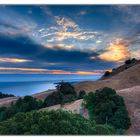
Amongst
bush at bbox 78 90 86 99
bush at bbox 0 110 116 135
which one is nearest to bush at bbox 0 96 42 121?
bush at bbox 0 110 116 135

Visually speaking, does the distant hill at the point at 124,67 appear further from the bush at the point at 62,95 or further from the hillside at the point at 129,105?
the bush at the point at 62,95

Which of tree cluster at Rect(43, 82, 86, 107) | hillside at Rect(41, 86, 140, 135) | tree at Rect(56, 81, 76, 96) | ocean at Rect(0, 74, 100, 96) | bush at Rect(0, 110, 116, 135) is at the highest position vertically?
ocean at Rect(0, 74, 100, 96)

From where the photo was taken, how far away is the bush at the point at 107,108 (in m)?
7.28

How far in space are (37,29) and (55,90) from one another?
3.44 ft

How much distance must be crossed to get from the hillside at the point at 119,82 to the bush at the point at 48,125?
79cm

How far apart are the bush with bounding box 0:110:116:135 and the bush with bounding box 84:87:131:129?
0.46 metres

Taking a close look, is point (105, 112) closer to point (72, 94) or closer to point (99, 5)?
point (72, 94)

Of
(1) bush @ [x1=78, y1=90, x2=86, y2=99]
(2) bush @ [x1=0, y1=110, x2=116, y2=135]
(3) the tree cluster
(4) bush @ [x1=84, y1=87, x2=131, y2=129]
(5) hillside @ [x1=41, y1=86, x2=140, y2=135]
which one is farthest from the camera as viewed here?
(1) bush @ [x1=78, y1=90, x2=86, y2=99]

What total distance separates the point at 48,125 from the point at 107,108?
1135mm

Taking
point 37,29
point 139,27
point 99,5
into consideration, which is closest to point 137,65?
point 139,27

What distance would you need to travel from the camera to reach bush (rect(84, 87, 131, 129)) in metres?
7.28

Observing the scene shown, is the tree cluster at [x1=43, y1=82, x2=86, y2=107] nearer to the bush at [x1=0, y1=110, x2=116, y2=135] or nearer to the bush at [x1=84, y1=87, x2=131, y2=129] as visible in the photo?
the bush at [x1=84, y1=87, x2=131, y2=129]

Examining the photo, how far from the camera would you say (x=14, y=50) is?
7355 mm

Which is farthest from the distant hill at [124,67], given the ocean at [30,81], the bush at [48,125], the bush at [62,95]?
the bush at [48,125]
